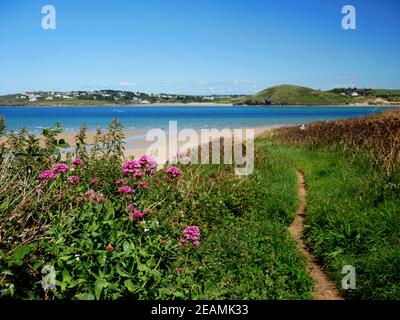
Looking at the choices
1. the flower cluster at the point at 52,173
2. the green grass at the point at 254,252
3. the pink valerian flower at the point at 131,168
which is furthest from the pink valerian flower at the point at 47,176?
the green grass at the point at 254,252

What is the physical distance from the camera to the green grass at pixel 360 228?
509 cm

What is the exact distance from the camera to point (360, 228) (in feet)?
20.3

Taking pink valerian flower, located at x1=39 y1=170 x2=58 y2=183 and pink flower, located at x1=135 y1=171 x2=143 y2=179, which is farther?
pink flower, located at x1=135 y1=171 x2=143 y2=179

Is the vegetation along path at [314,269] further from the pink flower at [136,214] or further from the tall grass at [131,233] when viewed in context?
the pink flower at [136,214]

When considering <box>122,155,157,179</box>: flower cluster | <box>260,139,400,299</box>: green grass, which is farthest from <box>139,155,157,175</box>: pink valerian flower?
→ <box>260,139,400,299</box>: green grass

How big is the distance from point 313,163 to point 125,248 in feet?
34.0

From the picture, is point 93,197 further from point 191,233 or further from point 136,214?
point 191,233

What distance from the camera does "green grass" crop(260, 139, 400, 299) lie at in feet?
16.7

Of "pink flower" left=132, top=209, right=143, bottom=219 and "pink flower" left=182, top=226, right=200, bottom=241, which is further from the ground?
"pink flower" left=132, top=209, right=143, bottom=219

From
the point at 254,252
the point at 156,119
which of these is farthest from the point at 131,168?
the point at 156,119

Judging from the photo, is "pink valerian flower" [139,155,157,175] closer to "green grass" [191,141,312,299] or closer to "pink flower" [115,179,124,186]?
"pink flower" [115,179,124,186]

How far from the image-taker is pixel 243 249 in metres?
6.02
